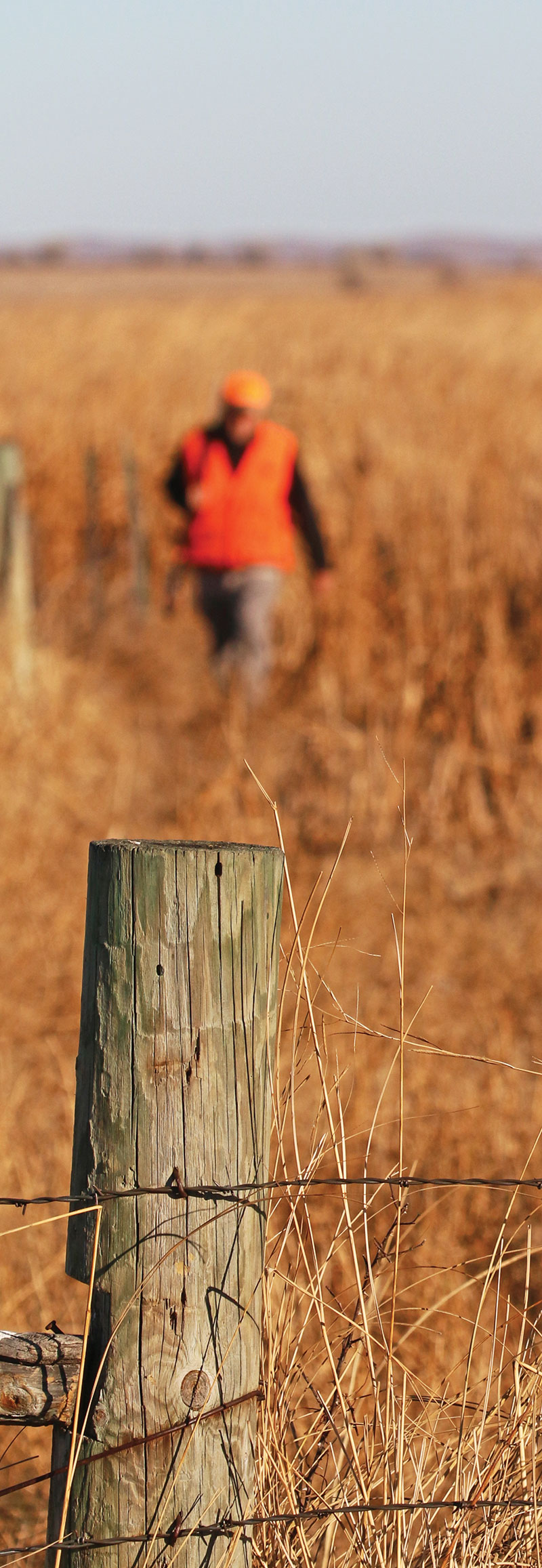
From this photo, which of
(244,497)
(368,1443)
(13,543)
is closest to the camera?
(368,1443)

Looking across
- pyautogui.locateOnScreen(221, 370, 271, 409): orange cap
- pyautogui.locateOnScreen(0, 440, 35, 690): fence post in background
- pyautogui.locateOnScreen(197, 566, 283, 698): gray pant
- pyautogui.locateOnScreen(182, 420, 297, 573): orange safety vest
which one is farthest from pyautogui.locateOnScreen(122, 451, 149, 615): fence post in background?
pyautogui.locateOnScreen(221, 370, 271, 409): orange cap

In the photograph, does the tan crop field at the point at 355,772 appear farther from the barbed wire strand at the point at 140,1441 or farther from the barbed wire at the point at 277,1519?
the barbed wire strand at the point at 140,1441

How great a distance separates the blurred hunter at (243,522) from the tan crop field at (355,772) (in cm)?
44

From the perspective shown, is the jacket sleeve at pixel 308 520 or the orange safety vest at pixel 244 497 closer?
the jacket sleeve at pixel 308 520

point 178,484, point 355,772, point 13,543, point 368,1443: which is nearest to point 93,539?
point 13,543

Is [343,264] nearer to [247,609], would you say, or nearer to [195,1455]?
[247,609]

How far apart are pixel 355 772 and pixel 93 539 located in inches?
183

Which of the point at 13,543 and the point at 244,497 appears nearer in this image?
the point at 244,497

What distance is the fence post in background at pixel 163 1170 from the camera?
1676 mm

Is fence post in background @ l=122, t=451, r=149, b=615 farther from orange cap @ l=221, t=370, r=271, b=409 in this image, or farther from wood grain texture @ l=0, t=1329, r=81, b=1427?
wood grain texture @ l=0, t=1329, r=81, b=1427

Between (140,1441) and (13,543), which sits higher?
(13,543)

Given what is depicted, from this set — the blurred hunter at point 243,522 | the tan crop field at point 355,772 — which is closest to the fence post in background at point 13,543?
the tan crop field at point 355,772

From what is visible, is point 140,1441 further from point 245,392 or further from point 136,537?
point 136,537

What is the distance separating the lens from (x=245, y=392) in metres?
8.26
